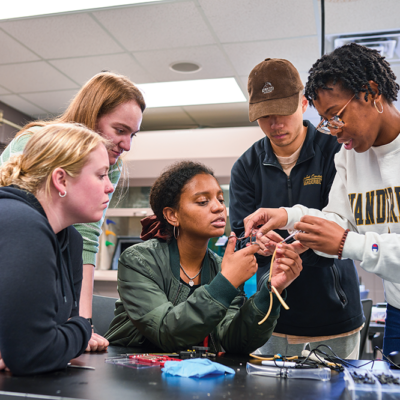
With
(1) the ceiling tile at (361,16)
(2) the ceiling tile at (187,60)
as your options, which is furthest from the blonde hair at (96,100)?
(2) the ceiling tile at (187,60)

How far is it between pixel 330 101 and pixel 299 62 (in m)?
3.05

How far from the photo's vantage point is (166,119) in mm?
6031

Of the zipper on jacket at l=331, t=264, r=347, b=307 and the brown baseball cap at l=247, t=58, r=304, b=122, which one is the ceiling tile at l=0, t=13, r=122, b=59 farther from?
the zipper on jacket at l=331, t=264, r=347, b=307

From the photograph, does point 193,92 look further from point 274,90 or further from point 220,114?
point 274,90

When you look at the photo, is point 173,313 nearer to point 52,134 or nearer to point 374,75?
point 52,134

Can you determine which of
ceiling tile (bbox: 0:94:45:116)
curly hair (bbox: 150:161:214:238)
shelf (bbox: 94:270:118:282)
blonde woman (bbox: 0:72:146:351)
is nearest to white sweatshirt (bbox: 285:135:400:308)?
curly hair (bbox: 150:161:214:238)

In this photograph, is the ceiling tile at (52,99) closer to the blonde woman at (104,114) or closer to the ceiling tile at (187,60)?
the ceiling tile at (187,60)

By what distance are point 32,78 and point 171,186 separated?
11.8 feet

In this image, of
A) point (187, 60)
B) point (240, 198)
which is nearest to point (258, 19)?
point (187, 60)

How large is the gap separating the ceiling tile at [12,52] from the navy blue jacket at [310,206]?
314 cm

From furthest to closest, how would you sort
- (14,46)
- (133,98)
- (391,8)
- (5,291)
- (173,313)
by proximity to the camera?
(14,46)
(391,8)
(133,98)
(173,313)
(5,291)

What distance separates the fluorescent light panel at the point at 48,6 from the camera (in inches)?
132

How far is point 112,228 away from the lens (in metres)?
6.70

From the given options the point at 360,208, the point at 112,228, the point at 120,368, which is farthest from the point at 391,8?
the point at 112,228
